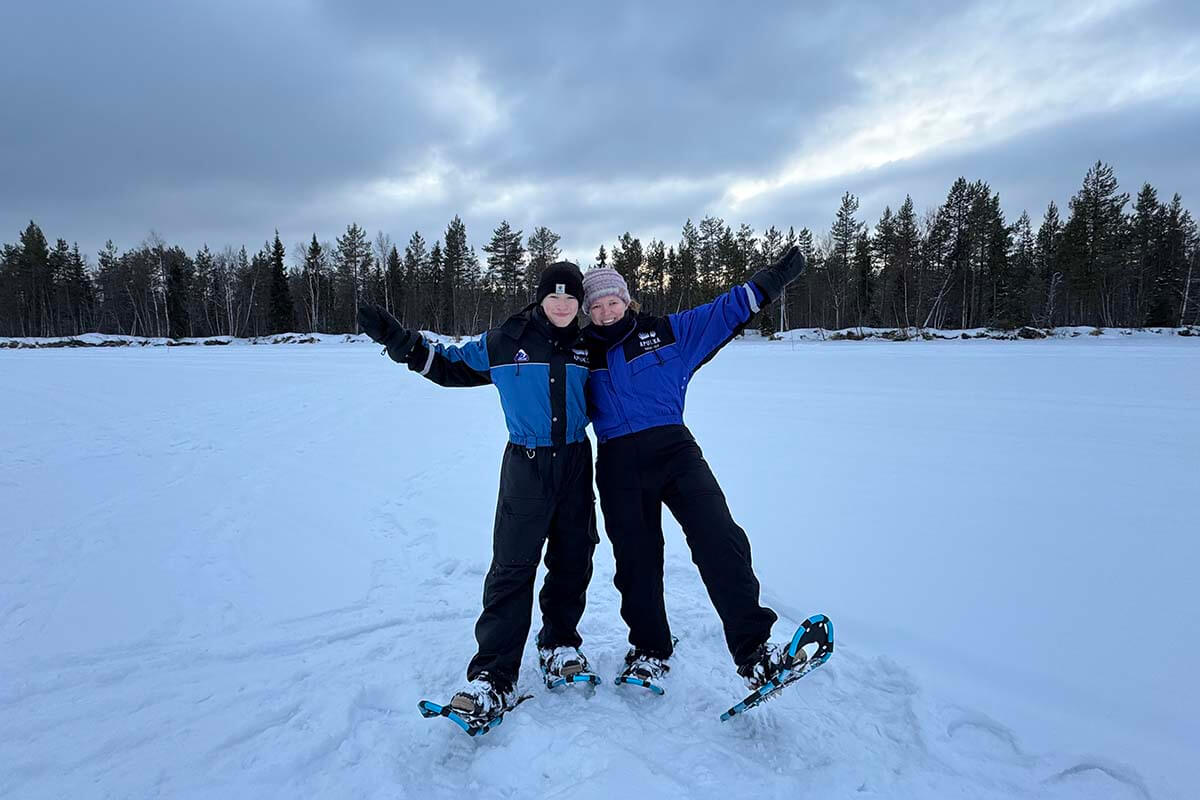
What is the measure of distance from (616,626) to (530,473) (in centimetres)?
115

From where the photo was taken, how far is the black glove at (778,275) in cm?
254

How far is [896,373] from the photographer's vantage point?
1203 centimetres

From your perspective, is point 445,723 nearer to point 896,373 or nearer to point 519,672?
point 519,672

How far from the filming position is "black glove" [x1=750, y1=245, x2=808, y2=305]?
254 cm

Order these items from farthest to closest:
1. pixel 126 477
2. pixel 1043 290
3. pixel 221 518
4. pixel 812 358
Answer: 1. pixel 1043 290
2. pixel 812 358
3. pixel 126 477
4. pixel 221 518

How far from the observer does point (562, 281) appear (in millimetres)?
2449

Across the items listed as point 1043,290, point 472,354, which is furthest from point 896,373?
point 1043,290

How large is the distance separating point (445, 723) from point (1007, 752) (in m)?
2.18

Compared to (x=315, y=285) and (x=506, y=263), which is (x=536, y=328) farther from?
(x=315, y=285)

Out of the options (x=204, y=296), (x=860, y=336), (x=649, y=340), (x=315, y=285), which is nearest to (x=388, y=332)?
(x=649, y=340)

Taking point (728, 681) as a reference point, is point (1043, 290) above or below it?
above

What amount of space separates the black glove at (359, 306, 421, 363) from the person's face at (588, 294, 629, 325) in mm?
841

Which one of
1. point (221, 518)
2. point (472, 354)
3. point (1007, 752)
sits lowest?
point (1007, 752)

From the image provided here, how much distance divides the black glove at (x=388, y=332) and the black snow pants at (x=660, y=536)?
1003mm
